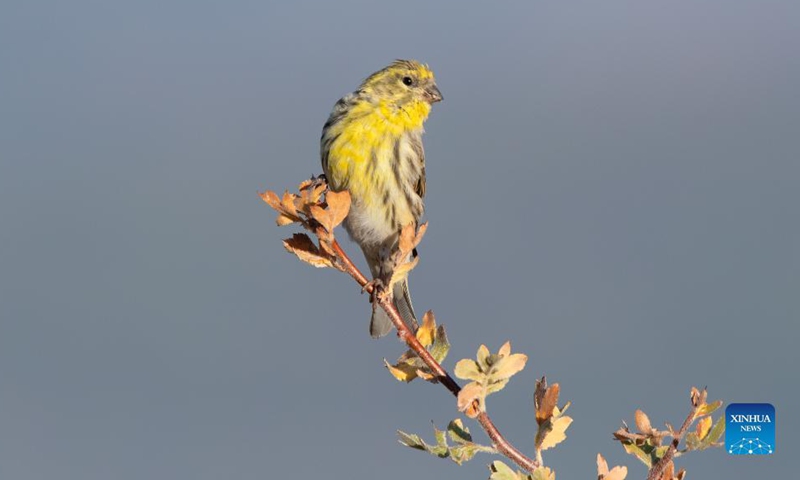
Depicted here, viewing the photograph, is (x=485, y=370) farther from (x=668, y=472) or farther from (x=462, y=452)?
(x=668, y=472)

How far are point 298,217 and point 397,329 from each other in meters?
0.57

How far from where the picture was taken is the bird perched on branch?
5.16 meters

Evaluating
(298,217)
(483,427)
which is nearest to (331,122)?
(298,217)

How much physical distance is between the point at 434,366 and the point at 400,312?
3050 millimetres

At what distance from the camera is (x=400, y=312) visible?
5219mm

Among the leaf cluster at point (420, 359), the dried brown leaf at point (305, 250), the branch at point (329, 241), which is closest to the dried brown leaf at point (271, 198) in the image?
the branch at point (329, 241)

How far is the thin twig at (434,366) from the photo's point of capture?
1902mm

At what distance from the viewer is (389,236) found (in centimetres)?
535

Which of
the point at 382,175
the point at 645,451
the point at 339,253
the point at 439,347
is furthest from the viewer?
the point at 382,175

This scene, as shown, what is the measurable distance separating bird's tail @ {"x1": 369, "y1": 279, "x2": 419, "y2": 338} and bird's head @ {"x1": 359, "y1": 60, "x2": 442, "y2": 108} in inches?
47.4

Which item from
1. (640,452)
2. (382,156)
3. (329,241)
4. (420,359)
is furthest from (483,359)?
(382,156)

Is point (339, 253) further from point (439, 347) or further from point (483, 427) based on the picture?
point (483, 427)

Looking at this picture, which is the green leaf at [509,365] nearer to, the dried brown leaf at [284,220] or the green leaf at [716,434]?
the green leaf at [716,434]

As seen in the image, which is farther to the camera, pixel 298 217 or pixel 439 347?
pixel 298 217
